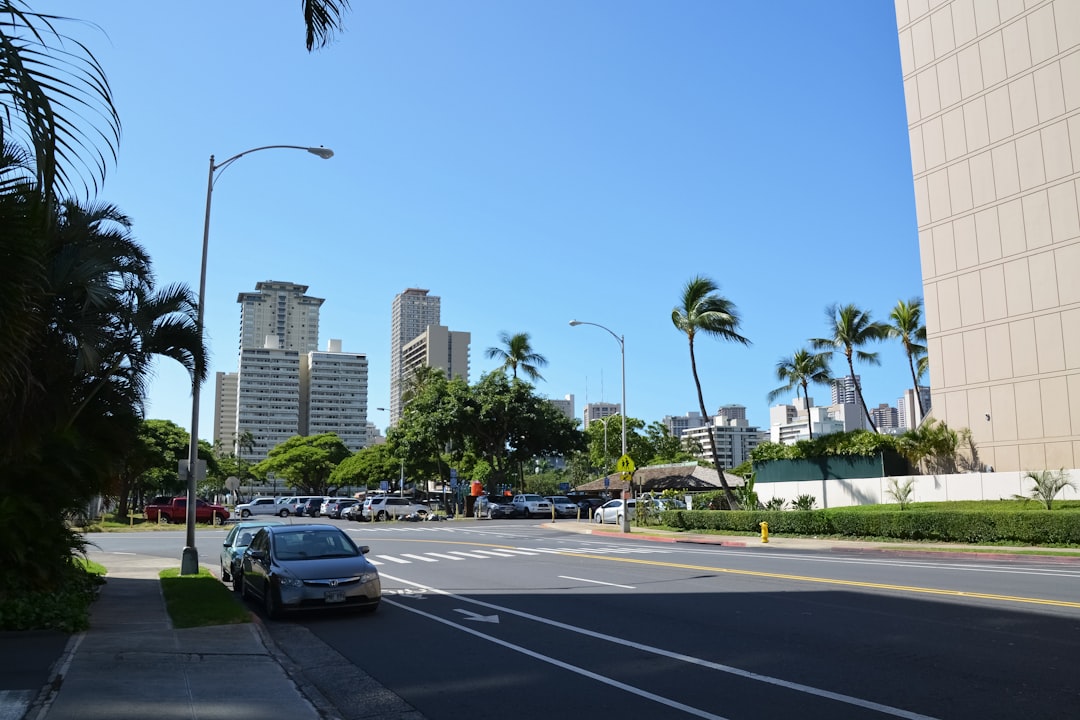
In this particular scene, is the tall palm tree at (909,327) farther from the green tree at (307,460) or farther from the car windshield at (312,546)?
the green tree at (307,460)

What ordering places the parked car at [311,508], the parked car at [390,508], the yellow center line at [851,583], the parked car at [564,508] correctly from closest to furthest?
the yellow center line at [851,583], the parked car at [390,508], the parked car at [564,508], the parked car at [311,508]

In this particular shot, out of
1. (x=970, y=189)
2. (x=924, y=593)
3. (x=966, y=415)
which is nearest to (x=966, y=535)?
(x=966, y=415)

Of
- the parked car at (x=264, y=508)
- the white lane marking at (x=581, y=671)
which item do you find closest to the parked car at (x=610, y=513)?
the parked car at (x=264, y=508)

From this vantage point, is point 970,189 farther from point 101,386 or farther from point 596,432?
point 596,432

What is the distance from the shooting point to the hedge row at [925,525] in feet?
80.4

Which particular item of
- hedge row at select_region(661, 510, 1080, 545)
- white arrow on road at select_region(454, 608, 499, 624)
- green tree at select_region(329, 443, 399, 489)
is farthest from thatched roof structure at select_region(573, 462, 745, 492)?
white arrow on road at select_region(454, 608, 499, 624)

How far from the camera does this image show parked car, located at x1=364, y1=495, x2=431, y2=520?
55.5m

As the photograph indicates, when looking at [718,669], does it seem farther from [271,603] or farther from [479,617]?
[271,603]

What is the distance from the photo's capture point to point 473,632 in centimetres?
1177

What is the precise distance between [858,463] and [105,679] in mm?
35059

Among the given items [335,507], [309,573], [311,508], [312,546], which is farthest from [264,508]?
[309,573]

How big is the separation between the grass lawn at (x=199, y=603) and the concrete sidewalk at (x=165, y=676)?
11.3 inches

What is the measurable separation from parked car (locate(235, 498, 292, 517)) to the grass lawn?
48.3 m

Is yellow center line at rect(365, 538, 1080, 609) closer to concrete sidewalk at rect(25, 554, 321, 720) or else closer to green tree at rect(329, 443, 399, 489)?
concrete sidewalk at rect(25, 554, 321, 720)
